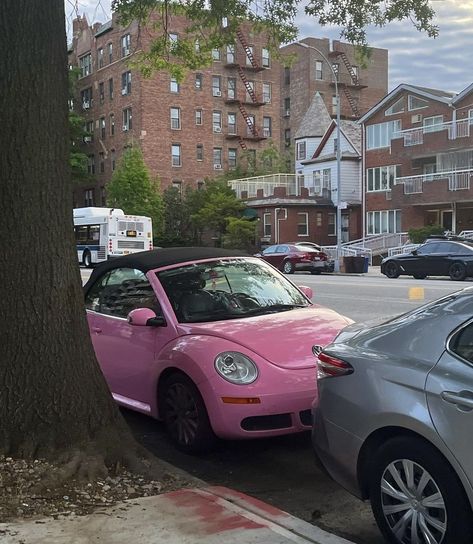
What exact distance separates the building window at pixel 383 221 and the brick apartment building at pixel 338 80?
1095 inches

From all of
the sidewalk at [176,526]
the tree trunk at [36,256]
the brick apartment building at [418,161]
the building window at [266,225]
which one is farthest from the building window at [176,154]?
the sidewalk at [176,526]

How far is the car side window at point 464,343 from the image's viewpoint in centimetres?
327

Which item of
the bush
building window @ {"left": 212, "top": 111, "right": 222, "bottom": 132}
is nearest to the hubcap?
the bush

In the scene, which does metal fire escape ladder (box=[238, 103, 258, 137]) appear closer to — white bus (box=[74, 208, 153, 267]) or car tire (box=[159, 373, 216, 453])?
white bus (box=[74, 208, 153, 267])

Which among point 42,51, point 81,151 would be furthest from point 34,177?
point 81,151

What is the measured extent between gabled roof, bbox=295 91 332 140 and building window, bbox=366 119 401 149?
9988 mm

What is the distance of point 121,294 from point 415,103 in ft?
132

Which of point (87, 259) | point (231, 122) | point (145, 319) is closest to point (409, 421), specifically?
point (145, 319)

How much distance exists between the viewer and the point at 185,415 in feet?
17.0

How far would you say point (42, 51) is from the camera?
14.6 feet

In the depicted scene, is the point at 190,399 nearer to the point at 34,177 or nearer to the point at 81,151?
the point at 34,177

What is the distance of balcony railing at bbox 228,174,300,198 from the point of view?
1956 inches

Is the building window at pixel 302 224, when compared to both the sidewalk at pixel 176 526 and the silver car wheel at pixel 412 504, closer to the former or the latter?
the sidewalk at pixel 176 526

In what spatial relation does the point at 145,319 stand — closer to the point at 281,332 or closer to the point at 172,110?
the point at 281,332
